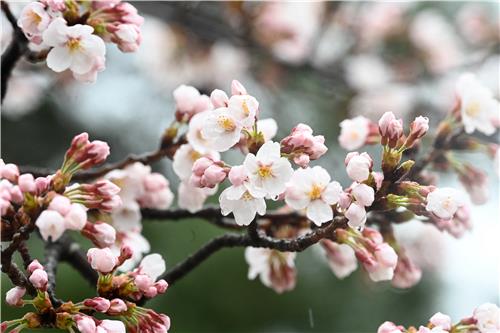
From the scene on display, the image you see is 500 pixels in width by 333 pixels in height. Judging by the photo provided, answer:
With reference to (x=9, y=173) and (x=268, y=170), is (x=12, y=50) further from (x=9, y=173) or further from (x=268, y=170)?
(x=268, y=170)

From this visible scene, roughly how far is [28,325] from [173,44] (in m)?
2.35

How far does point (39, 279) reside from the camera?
3.46 ft

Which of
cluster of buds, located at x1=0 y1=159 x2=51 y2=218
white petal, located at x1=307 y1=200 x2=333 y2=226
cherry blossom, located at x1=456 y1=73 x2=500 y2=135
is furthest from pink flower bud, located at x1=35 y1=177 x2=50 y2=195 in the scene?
cherry blossom, located at x1=456 y1=73 x2=500 y2=135

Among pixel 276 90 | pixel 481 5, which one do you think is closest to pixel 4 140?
pixel 276 90

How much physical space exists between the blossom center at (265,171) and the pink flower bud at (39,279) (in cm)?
32

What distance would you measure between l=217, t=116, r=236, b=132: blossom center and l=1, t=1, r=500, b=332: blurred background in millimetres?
1192

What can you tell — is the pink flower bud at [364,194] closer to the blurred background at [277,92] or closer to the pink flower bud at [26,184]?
the pink flower bud at [26,184]

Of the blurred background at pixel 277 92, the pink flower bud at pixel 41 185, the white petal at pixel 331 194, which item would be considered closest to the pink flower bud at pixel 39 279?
the pink flower bud at pixel 41 185

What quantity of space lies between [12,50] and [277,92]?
1954 millimetres

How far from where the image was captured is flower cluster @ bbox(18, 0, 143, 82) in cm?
125

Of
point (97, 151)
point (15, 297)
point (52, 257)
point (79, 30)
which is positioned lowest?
point (52, 257)

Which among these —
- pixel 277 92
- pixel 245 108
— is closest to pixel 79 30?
pixel 245 108

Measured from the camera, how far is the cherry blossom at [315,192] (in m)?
1.12

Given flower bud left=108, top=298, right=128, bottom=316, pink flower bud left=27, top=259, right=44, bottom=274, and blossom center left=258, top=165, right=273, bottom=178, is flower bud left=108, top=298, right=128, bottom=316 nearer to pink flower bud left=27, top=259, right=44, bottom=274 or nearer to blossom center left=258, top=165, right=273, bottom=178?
pink flower bud left=27, top=259, right=44, bottom=274
